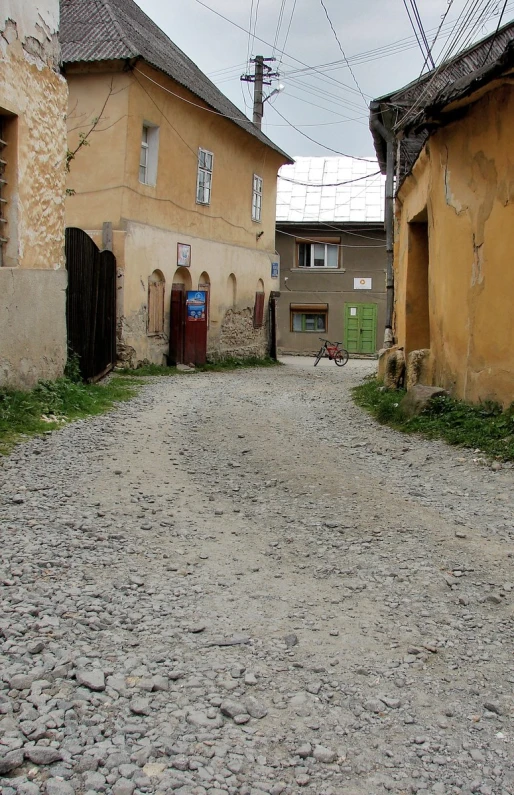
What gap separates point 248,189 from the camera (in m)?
20.8

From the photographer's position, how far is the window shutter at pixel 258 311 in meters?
21.8

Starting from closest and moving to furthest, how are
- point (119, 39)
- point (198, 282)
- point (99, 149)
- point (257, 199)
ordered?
point (99, 149), point (119, 39), point (198, 282), point (257, 199)

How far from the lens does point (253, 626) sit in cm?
340

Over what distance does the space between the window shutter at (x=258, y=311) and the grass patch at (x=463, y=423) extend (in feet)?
42.2

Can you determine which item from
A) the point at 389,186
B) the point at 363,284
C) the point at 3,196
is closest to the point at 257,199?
the point at 389,186

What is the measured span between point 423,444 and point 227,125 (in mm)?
13553

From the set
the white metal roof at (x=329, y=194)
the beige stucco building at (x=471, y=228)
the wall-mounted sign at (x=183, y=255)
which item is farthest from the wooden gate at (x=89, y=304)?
the white metal roof at (x=329, y=194)

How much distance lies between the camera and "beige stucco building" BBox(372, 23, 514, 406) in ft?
23.6

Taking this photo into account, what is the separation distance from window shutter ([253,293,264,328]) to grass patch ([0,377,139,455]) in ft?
37.8

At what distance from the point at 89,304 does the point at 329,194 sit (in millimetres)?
20721

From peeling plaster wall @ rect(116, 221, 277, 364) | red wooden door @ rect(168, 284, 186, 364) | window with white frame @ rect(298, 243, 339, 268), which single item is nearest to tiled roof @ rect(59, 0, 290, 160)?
peeling plaster wall @ rect(116, 221, 277, 364)

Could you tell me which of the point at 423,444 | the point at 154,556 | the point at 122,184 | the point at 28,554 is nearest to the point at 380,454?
the point at 423,444

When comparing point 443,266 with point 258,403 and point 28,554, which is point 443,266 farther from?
point 28,554

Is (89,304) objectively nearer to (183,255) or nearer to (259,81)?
(183,255)
